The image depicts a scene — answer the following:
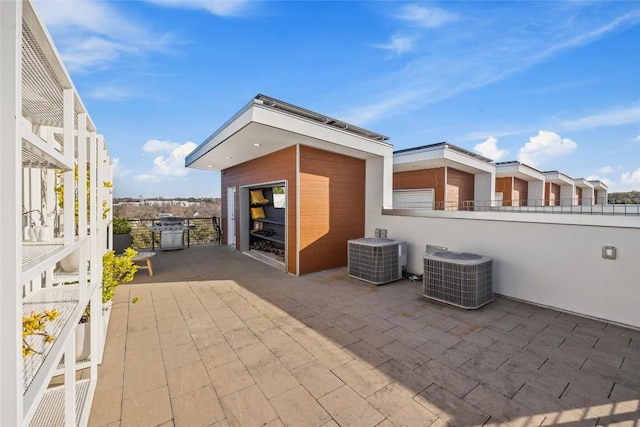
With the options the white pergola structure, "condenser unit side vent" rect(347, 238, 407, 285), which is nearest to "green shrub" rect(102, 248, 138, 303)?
the white pergola structure

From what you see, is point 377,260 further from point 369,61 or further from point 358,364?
point 369,61

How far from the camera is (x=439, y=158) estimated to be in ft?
23.7

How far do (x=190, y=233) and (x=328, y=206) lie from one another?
6834mm

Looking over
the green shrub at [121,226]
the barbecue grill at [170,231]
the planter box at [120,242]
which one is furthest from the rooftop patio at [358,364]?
the barbecue grill at [170,231]

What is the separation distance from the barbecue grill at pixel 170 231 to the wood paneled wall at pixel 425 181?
7723 millimetres

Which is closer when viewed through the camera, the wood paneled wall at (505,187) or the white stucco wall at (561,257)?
the white stucco wall at (561,257)

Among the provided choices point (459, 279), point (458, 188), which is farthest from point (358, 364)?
point (458, 188)

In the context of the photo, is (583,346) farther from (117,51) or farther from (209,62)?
(209,62)

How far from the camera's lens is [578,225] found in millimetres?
3555

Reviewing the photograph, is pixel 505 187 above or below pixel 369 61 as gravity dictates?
below

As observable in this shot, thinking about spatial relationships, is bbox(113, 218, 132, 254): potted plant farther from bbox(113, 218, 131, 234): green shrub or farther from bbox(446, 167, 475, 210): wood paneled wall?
bbox(446, 167, 475, 210): wood paneled wall

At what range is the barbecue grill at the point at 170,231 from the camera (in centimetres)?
818

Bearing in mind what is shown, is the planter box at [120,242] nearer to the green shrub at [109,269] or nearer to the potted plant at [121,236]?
the potted plant at [121,236]

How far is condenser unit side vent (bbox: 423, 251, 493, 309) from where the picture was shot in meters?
3.69
